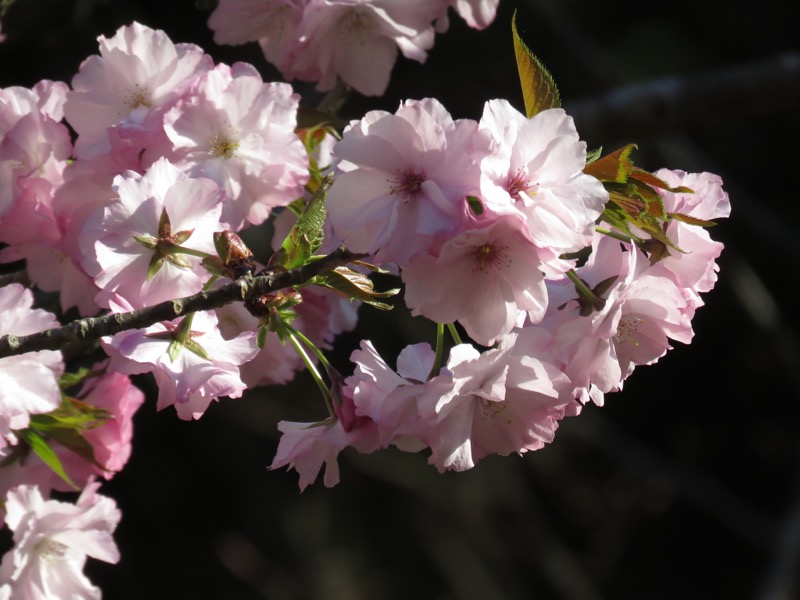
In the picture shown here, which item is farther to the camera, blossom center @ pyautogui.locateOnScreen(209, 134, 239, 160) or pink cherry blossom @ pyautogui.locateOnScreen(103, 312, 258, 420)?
blossom center @ pyautogui.locateOnScreen(209, 134, 239, 160)

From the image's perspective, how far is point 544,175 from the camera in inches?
28.3

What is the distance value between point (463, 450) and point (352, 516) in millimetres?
3074

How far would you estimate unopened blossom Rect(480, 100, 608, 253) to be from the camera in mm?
698

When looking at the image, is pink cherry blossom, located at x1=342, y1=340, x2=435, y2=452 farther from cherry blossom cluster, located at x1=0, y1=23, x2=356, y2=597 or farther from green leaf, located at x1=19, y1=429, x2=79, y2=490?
green leaf, located at x1=19, y1=429, x2=79, y2=490

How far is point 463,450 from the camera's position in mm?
806

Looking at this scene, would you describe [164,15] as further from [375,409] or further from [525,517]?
[525,517]

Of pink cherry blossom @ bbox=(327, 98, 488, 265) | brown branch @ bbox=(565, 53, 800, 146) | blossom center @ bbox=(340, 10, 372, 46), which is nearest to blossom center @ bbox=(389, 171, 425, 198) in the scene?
pink cherry blossom @ bbox=(327, 98, 488, 265)

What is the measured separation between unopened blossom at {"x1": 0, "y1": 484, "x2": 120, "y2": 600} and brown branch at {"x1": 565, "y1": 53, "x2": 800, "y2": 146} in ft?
3.77

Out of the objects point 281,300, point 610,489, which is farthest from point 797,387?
point 281,300

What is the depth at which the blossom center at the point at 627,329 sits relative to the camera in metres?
0.82

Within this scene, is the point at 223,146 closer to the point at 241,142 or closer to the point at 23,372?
the point at 241,142

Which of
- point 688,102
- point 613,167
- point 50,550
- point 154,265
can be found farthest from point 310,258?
point 688,102

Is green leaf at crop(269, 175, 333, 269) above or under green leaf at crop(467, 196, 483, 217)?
under

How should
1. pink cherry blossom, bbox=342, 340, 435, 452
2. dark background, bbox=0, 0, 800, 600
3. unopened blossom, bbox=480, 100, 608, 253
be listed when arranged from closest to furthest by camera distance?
unopened blossom, bbox=480, 100, 608, 253, pink cherry blossom, bbox=342, 340, 435, 452, dark background, bbox=0, 0, 800, 600
